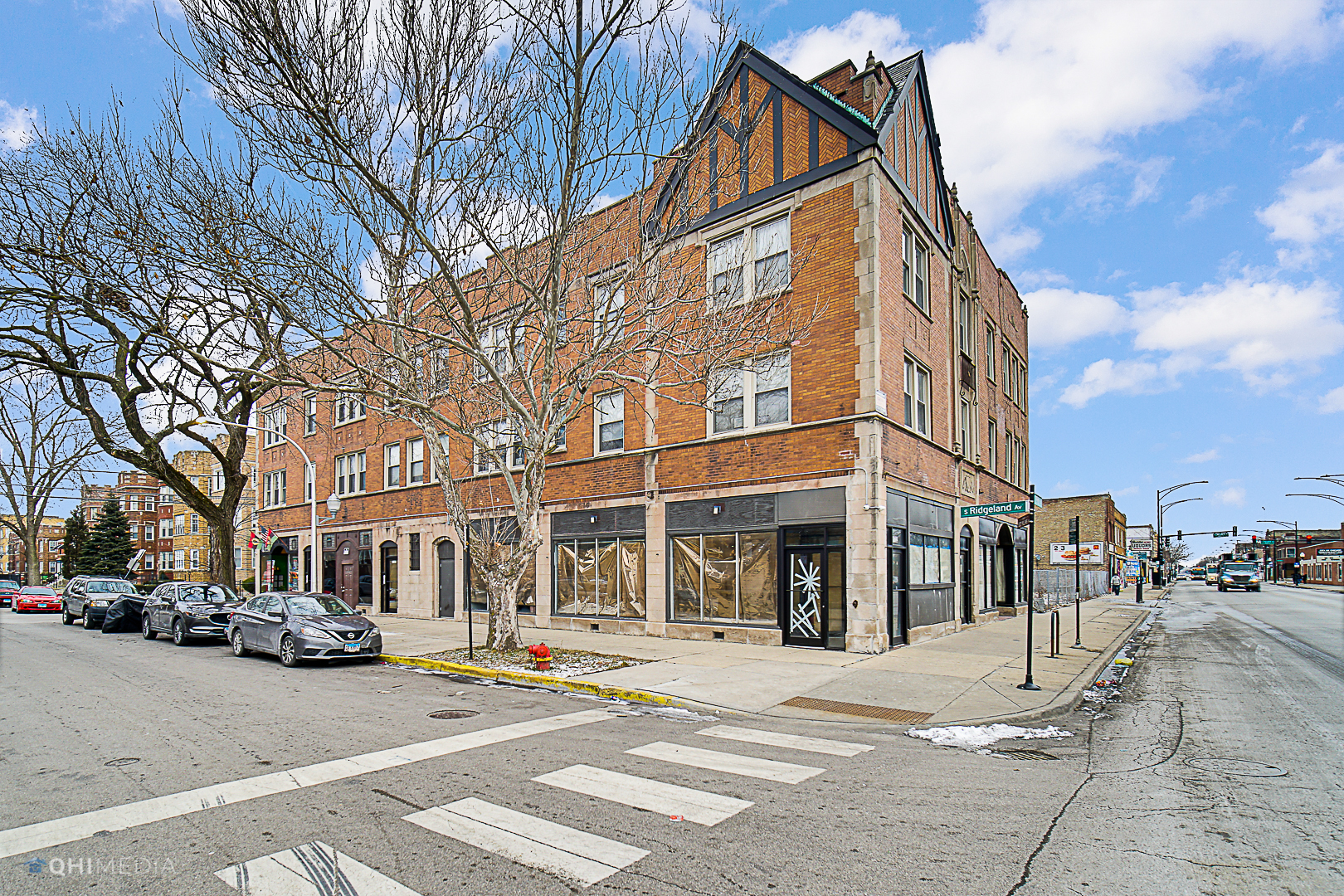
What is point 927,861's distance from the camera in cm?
470

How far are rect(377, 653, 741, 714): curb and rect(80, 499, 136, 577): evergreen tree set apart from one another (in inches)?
2594

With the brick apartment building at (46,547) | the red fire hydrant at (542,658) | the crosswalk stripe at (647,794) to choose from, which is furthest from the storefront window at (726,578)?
the brick apartment building at (46,547)

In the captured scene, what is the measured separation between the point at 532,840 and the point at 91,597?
28912 mm

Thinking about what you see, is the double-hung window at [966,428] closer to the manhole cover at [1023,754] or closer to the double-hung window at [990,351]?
the double-hung window at [990,351]

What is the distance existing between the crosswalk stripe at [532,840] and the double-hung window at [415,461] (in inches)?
939

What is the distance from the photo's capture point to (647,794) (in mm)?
6070

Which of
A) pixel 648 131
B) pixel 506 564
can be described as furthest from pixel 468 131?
pixel 506 564

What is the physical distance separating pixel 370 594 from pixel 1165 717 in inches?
1092

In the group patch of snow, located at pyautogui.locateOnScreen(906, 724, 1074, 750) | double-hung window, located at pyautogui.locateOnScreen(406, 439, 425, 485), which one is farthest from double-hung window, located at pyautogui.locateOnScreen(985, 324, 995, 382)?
double-hung window, located at pyautogui.locateOnScreen(406, 439, 425, 485)

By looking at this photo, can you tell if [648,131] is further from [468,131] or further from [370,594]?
[370,594]

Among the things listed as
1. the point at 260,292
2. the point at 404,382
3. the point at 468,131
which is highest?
the point at 468,131

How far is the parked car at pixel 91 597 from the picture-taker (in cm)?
2573

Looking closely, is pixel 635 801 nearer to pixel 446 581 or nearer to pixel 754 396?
pixel 754 396

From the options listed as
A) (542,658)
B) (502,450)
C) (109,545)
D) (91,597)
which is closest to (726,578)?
(542,658)
